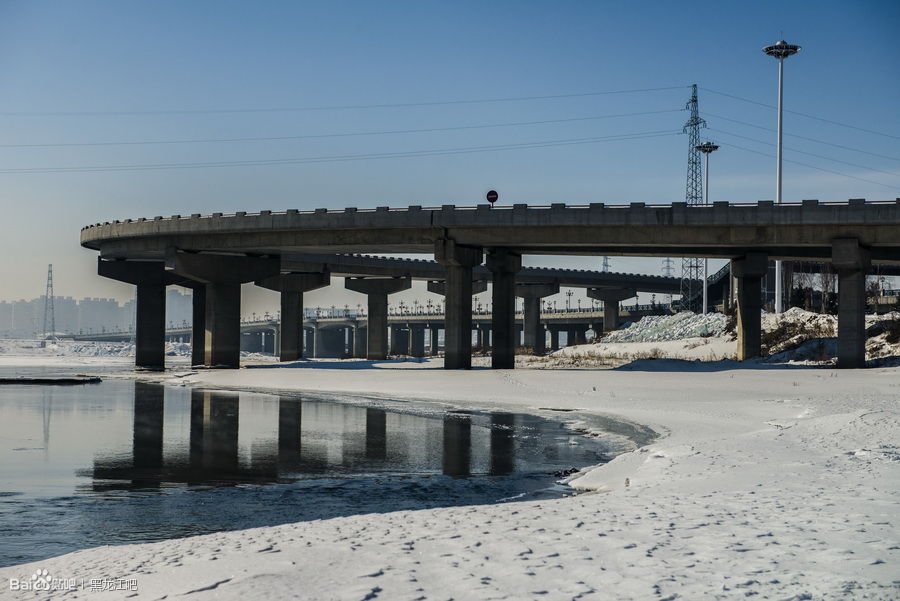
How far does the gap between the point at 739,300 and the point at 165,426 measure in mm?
45794

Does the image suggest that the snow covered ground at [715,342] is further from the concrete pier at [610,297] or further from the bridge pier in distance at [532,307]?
the concrete pier at [610,297]

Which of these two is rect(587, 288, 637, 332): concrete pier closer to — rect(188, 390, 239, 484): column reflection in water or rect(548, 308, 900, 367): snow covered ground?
rect(548, 308, 900, 367): snow covered ground

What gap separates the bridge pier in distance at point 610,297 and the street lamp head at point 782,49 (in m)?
60.2

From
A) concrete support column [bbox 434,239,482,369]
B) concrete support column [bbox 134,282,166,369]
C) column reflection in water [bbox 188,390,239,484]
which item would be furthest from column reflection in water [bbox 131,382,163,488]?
concrete support column [bbox 134,282,166,369]

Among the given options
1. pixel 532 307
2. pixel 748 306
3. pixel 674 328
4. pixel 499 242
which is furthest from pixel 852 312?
pixel 532 307

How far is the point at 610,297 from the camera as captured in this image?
133875mm

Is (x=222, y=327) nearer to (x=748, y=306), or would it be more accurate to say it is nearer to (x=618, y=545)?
(x=748, y=306)

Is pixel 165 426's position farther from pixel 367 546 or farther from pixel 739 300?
pixel 739 300

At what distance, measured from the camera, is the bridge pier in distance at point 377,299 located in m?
106

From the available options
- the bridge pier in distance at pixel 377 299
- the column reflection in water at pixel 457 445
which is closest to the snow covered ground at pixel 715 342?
the bridge pier in distance at pixel 377 299

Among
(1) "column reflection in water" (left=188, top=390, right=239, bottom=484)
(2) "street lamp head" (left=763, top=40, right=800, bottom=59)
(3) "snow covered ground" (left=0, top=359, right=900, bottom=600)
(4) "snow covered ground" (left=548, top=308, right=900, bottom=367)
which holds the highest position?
(2) "street lamp head" (left=763, top=40, right=800, bottom=59)

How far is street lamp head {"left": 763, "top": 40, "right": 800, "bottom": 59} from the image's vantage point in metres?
76.1

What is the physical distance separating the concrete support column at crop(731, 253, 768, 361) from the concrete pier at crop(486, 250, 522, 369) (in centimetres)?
1584

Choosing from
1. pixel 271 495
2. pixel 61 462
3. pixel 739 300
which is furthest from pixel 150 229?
pixel 271 495
